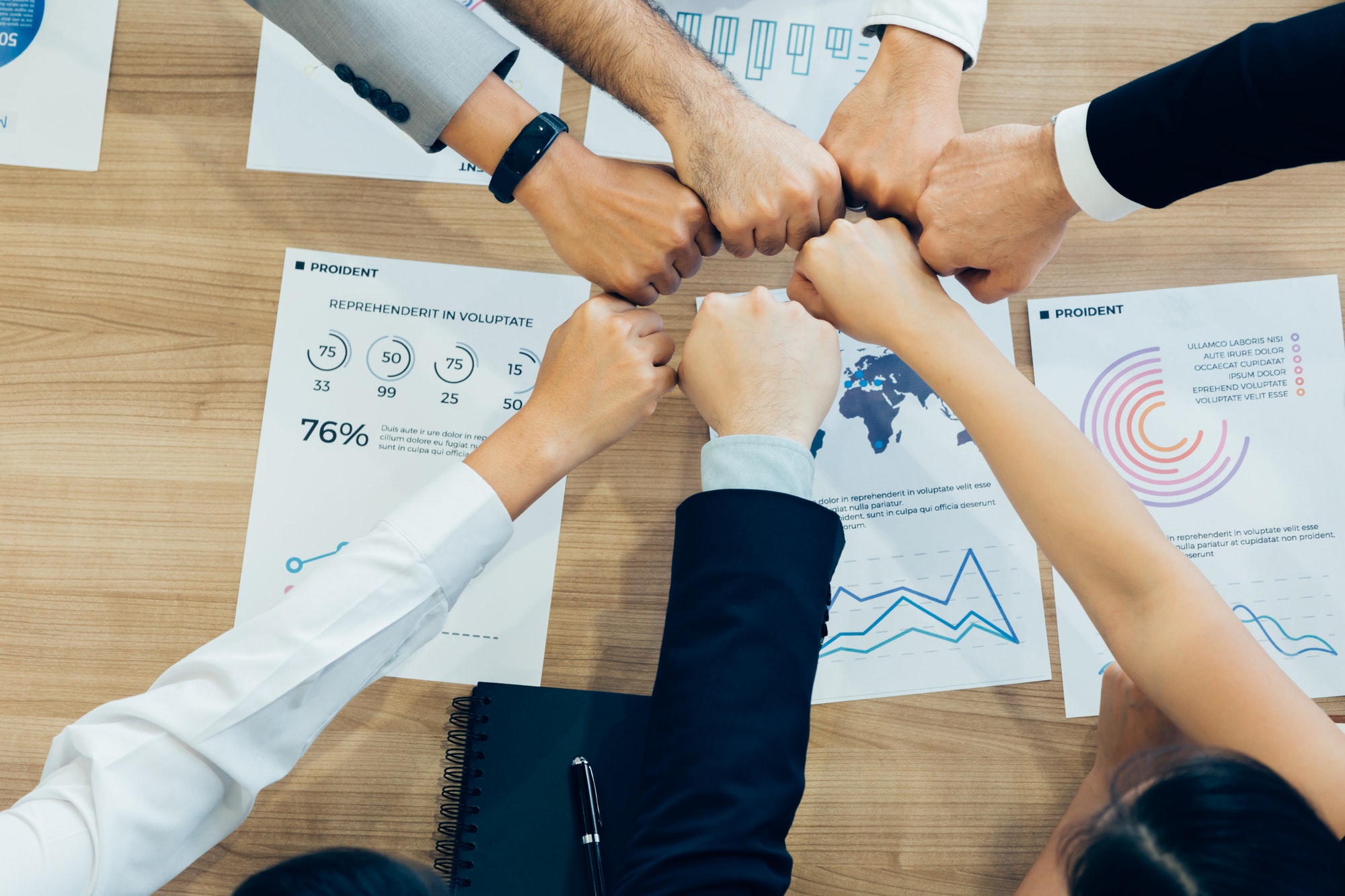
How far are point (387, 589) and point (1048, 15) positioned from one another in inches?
36.1

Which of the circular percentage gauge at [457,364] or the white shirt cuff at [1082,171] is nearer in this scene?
the white shirt cuff at [1082,171]

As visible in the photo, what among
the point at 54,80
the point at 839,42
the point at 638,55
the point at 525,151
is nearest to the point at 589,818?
the point at 525,151

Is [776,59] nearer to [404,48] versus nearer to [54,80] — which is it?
[404,48]

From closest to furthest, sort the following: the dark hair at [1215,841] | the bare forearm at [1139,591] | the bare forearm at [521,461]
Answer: the dark hair at [1215,841] < the bare forearm at [1139,591] < the bare forearm at [521,461]

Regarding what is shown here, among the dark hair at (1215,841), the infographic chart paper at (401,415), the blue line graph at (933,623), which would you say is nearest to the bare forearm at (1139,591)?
the dark hair at (1215,841)

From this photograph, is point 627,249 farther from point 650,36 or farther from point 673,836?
point 673,836

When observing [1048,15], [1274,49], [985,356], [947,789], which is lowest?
[947,789]

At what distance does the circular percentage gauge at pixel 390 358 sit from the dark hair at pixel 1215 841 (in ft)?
2.50

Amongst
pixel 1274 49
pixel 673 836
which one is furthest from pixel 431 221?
pixel 1274 49

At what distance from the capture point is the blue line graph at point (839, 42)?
37.2 inches

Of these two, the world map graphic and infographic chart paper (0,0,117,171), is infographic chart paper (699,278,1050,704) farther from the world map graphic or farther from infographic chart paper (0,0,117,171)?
infographic chart paper (0,0,117,171)

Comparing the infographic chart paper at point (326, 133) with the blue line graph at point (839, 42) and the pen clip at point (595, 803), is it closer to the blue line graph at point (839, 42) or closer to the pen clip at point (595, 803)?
the blue line graph at point (839, 42)

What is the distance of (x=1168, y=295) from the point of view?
0.93 metres

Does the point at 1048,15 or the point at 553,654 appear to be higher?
the point at 1048,15
